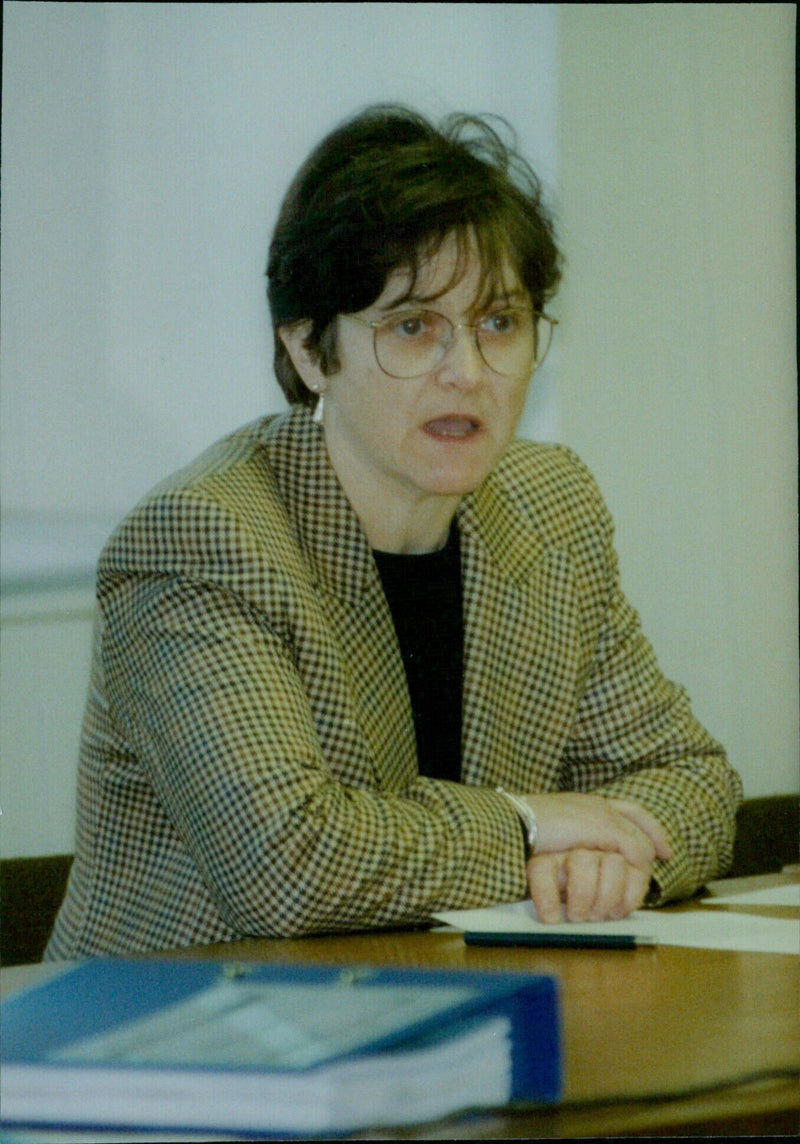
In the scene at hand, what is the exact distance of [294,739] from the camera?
142 centimetres

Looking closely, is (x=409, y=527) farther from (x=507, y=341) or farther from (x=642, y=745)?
(x=642, y=745)

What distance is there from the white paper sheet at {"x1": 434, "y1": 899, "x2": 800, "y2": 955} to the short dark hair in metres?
0.71

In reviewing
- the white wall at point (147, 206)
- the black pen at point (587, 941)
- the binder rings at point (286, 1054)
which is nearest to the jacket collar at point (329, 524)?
the white wall at point (147, 206)

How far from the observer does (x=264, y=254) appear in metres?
2.17

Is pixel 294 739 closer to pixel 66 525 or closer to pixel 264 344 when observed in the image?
pixel 66 525

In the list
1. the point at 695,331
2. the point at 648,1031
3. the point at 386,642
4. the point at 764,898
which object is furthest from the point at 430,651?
the point at 695,331

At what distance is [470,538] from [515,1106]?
114 centimetres

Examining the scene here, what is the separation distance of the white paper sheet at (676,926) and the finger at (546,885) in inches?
0.5

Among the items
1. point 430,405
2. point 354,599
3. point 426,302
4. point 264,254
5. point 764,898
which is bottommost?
point 764,898

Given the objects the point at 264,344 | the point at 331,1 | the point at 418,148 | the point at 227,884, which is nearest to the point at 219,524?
the point at 227,884

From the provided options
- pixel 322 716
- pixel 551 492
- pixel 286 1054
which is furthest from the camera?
pixel 551 492

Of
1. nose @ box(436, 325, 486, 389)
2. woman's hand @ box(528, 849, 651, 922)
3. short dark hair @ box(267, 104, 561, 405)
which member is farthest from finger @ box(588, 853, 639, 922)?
short dark hair @ box(267, 104, 561, 405)

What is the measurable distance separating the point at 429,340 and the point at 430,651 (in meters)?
0.38

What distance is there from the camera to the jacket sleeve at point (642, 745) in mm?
1691
